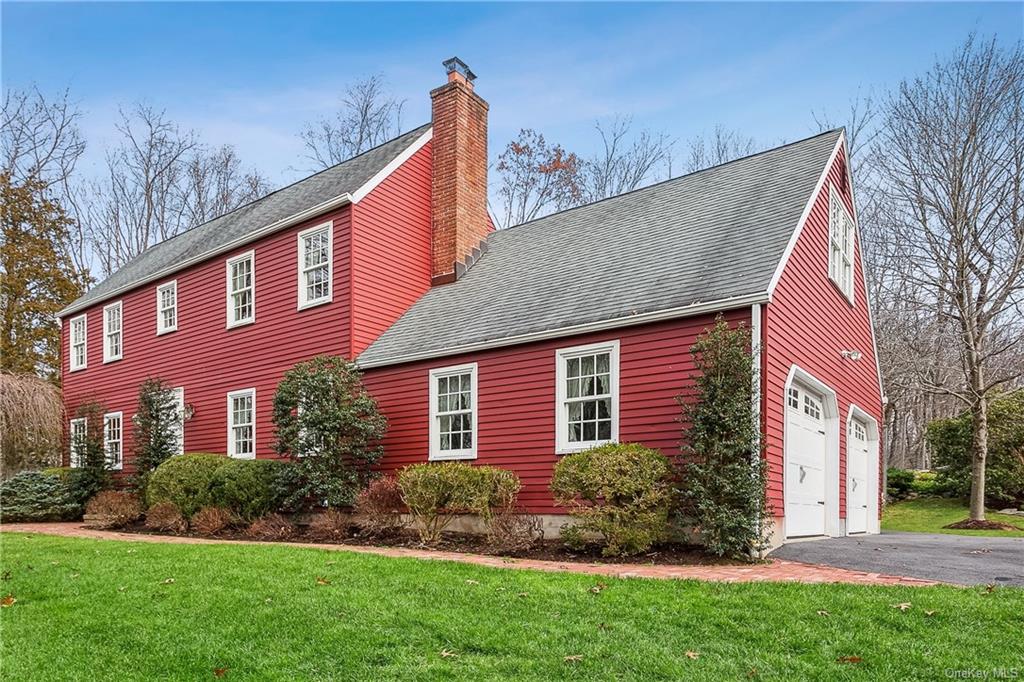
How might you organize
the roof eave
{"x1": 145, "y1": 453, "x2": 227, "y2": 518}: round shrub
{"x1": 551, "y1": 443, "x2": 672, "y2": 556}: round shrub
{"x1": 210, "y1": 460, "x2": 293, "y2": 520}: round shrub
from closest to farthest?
{"x1": 551, "y1": 443, "x2": 672, "y2": 556}: round shrub, the roof eave, {"x1": 210, "y1": 460, "x2": 293, "y2": 520}: round shrub, {"x1": 145, "y1": 453, "x2": 227, "y2": 518}: round shrub

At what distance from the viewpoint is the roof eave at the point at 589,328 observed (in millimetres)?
9836

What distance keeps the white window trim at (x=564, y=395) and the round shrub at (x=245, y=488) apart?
199 inches

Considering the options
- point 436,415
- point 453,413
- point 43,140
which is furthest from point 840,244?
point 43,140

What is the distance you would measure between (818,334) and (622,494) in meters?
4.99

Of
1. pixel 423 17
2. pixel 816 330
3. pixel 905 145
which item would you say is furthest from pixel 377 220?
pixel 905 145

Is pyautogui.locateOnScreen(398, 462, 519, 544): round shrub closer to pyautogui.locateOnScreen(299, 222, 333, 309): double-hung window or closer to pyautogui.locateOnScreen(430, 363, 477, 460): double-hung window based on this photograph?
pyautogui.locateOnScreen(430, 363, 477, 460): double-hung window

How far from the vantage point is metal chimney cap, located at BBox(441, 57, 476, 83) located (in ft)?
53.6

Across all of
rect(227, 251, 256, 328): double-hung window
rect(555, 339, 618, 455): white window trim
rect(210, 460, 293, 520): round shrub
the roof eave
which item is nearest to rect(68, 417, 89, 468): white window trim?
rect(227, 251, 256, 328): double-hung window

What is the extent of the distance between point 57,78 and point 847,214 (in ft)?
99.1

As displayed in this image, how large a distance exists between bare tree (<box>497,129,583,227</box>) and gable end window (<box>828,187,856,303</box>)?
697 inches

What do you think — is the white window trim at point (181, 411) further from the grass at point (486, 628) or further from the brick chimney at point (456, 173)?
the grass at point (486, 628)

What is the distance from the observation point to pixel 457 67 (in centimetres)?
1638

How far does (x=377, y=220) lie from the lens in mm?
15109

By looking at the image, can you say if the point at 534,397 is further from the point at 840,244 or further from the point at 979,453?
the point at 979,453
